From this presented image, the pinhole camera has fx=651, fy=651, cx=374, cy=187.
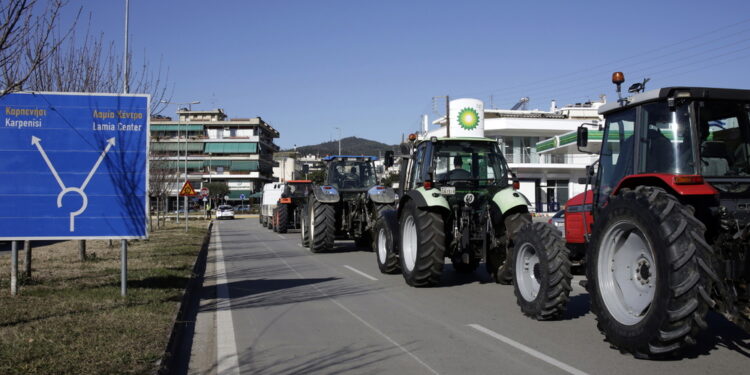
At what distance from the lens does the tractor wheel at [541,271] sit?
24.0ft

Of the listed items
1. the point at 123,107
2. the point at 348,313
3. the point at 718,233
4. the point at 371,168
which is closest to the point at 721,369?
the point at 718,233

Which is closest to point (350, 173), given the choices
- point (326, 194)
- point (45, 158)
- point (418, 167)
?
point (326, 194)

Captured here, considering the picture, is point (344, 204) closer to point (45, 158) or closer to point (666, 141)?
point (45, 158)

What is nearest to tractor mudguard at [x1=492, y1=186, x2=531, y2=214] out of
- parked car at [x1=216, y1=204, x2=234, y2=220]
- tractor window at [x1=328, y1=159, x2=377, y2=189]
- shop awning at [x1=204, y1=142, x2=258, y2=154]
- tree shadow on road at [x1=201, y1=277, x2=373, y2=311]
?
tree shadow on road at [x1=201, y1=277, x2=373, y2=311]

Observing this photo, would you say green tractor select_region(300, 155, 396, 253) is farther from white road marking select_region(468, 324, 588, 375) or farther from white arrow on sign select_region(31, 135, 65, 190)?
white road marking select_region(468, 324, 588, 375)

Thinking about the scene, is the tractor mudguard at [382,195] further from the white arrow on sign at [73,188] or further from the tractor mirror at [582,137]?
the tractor mirror at [582,137]

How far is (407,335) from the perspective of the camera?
278 inches

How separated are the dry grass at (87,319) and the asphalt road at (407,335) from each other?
0.55 metres

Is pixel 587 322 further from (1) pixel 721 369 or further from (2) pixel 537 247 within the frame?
(1) pixel 721 369

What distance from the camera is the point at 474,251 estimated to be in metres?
10.6

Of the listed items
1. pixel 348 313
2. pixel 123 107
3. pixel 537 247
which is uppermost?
pixel 123 107

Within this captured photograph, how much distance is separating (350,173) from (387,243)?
7.47m

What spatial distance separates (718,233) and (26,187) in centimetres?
830

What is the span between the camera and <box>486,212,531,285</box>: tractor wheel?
999 cm
